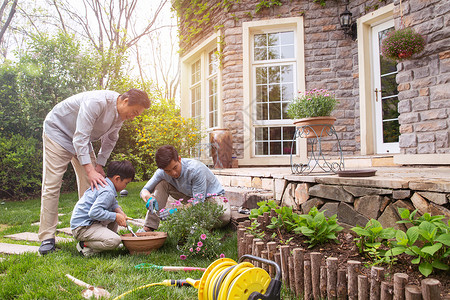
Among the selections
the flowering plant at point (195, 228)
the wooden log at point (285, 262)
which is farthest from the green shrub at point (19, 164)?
the wooden log at point (285, 262)

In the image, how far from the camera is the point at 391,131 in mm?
5020

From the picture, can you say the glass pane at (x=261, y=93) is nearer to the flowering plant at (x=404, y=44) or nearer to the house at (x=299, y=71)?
the house at (x=299, y=71)

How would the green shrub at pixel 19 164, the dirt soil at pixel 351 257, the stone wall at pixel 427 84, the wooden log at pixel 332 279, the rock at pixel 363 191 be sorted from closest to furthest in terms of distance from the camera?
the dirt soil at pixel 351 257
the wooden log at pixel 332 279
the rock at pixel 363 191
the stone wall at pixel 427 84
the green shrub at pixel 19 164

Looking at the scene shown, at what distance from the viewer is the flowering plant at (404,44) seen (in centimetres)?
389

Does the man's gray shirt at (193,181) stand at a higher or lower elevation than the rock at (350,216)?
higher

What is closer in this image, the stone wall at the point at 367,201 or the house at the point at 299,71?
the stone wall at the point at 367,201

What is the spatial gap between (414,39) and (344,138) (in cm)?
199

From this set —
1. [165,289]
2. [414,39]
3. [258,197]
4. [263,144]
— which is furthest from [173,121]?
[165,289]

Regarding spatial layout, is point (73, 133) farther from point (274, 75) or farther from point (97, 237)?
point (274, 75)

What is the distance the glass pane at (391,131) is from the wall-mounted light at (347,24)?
159cm

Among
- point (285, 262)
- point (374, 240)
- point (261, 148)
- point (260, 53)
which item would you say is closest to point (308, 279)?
point (285, 262)

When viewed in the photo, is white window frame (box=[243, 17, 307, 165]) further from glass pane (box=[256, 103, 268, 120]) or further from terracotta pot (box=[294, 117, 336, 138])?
terracotta pot (box=[294, 117, 336, 138])

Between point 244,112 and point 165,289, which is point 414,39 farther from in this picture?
point 165,289

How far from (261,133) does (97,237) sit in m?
4.08
